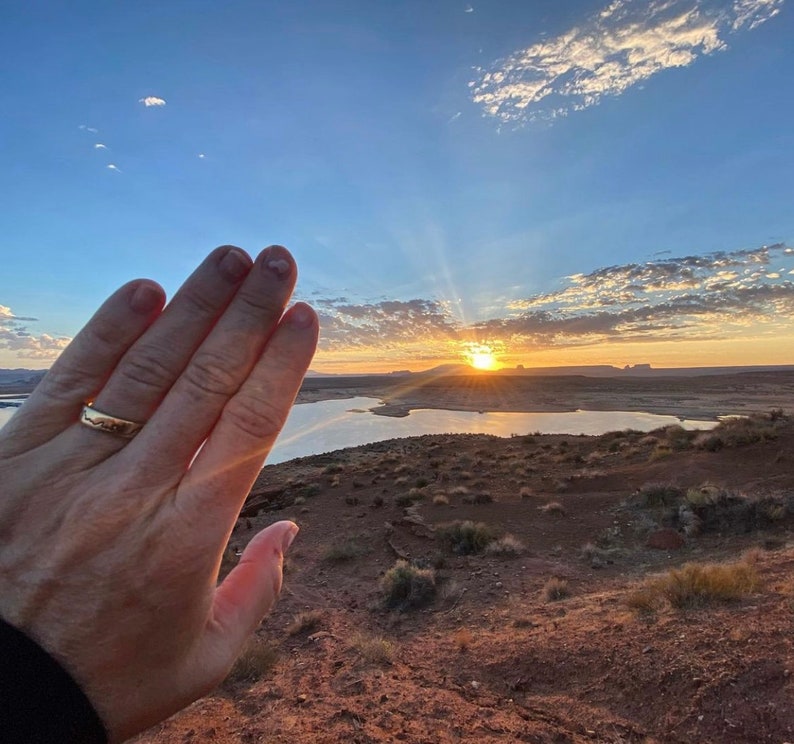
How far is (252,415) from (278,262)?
18.7 inches

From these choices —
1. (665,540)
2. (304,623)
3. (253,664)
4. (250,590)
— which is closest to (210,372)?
(250,590)

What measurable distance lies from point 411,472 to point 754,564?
14.1 meters

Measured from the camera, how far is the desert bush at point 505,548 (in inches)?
409

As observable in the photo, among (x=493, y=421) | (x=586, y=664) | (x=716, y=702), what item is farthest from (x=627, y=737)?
(x=493, y=421)

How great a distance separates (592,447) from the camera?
2380cm

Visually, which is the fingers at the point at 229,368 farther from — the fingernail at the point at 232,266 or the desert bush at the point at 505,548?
the desert bush at the point at 505,548

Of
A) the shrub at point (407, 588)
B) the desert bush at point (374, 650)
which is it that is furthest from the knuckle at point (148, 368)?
the shrub at point (407, 588)

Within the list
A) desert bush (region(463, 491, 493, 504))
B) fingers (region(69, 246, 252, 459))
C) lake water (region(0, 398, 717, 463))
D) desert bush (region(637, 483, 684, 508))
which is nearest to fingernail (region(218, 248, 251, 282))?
fingers (region(69, 246, 252, 459))

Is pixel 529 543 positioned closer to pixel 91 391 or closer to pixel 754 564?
pixel 754 564

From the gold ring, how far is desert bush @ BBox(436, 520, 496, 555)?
10.3 metres

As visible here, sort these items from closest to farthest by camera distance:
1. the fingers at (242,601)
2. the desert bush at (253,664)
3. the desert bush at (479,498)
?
the fingers at (242,601), the desert bush at (253,664), the desert bush at (479,498)

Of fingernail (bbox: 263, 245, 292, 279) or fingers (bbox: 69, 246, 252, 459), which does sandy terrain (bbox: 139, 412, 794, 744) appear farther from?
fingernail (bbox: 263, 245, 292, 279)

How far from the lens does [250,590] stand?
1819 mm

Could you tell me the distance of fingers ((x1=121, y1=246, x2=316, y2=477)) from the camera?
1.53 metres
